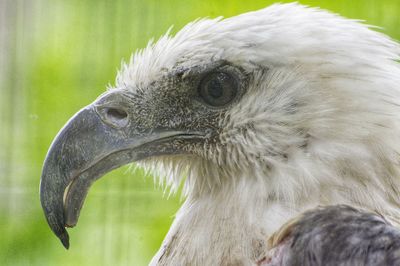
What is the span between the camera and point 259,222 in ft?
6.02

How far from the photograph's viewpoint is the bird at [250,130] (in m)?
1.83

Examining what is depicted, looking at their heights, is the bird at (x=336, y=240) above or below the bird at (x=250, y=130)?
below

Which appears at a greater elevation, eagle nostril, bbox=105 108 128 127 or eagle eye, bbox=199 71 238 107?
eagle eye, bbox=199 71 238 107

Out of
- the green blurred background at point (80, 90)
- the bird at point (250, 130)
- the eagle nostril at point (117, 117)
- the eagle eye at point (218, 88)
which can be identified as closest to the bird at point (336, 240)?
the bird at point (250, 130)

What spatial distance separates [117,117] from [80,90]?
1.38 m

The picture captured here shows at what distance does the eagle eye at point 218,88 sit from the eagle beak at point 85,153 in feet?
0.33

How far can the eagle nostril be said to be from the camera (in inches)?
78.7

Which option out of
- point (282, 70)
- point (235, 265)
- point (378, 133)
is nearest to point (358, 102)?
point (378, 133)

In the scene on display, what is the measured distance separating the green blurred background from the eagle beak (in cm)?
126

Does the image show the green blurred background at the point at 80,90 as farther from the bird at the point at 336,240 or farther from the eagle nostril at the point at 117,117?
the bird at the point at 336,240

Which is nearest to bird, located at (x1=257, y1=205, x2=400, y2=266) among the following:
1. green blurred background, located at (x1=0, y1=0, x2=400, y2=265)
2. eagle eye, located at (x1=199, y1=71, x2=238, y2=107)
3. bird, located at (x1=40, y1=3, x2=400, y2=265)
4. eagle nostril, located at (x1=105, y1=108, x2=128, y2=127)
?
bird, located at (x1=40, y1=3, x2=400, y2=265)

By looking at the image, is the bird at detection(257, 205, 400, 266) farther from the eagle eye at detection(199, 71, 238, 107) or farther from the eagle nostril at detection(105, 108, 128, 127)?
the eagle nostril at detection(105, 108, 128, 127)

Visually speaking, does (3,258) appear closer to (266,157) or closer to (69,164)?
(69,164)

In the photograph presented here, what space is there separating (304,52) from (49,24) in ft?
5.73
